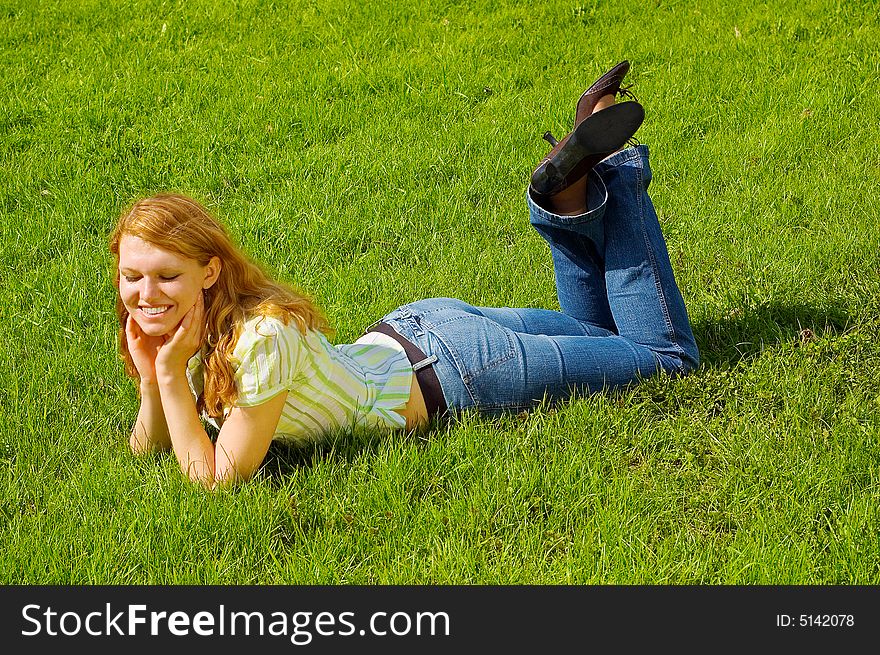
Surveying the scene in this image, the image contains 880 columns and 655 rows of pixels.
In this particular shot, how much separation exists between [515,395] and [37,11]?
700 cm

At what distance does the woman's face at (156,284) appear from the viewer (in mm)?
3006

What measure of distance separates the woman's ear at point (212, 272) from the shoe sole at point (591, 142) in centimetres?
120

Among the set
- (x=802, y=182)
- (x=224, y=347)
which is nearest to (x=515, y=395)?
(x=224, y=347)

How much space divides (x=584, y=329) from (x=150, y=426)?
1.72m

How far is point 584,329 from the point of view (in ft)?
13.0

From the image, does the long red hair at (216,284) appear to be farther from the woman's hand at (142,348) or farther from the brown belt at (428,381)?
the brown belt at (428,381)

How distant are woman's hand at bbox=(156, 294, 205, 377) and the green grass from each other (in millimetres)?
368

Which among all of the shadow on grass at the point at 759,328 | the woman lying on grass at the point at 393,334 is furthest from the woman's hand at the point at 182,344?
the shadow on grass at the point at 759,328

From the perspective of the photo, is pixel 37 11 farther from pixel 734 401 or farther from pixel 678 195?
pixel 734 401

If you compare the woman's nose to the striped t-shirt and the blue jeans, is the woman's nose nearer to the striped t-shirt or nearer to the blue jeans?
the striped t-shirt

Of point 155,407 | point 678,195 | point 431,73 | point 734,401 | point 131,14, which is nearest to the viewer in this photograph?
point 155,407

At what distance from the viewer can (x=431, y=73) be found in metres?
7.21

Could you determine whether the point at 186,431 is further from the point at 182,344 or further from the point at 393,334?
the point at 393,334

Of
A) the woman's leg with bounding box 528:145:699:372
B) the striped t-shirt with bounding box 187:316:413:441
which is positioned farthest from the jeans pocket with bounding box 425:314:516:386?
the woman's leg with bounding box 528:145:699:372
